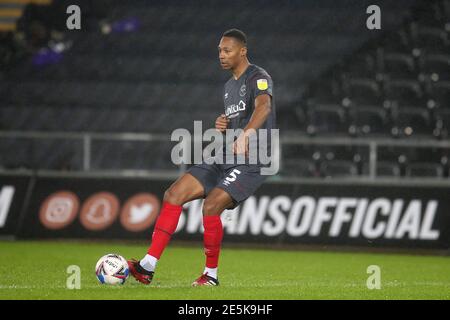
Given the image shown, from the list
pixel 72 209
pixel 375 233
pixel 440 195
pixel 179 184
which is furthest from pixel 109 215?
pixel 179 184

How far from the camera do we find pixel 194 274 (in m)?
10.8

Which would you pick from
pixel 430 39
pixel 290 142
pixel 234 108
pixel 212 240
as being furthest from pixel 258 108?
pixel 430 39

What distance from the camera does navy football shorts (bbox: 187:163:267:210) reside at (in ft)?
30.5

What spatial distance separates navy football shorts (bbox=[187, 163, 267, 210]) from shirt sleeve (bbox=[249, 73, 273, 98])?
2.23ft

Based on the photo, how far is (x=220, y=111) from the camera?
19.8m

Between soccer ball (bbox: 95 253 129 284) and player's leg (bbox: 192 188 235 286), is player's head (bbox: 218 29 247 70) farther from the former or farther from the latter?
soccer ball (bbox: 95 253 129 284)

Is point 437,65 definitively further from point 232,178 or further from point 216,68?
point 232,178

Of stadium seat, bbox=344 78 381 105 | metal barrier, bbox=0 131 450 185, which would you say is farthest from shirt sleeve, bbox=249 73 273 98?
stadium seat, bbox=344 78 381 105

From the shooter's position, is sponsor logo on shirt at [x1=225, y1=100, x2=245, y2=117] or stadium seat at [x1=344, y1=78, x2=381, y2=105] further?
stadium seat at [x1=344, y1=78, x2=381, y2=105]

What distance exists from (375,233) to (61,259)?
4787 mm

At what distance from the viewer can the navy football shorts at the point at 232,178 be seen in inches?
366

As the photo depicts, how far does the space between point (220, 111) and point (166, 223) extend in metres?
10.7

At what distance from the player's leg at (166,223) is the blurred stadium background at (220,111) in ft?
4.02

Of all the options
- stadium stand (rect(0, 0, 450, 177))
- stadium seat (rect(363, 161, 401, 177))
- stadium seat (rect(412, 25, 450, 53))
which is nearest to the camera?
stadium seat (rect(363, 161, 401, 177))
